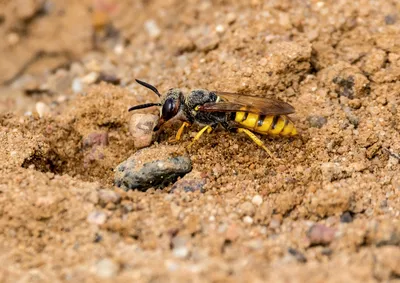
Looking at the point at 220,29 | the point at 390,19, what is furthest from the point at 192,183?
the point at 390,19

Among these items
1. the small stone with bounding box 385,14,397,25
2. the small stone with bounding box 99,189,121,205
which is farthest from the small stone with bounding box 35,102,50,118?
the small stone with bounding box 385,14,397,25

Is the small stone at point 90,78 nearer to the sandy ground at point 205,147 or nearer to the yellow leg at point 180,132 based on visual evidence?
the sandy ground at point 205,147

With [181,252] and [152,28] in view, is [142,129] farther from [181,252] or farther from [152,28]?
[152,28]

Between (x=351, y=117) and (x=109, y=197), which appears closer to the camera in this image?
(x=109, y=197)

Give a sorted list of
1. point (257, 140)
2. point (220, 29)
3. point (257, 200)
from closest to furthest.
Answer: point (257, 200) → point (257, 140) → point (220, 29)

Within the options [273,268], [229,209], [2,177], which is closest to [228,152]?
[229,209]

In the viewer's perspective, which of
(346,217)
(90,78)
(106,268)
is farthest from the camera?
(90,78)

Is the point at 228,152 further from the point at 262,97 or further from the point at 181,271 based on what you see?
the point at 181,271

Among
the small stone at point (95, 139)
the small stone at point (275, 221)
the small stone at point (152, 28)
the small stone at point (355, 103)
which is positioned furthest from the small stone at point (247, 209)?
the small stone at point (152, 28)
